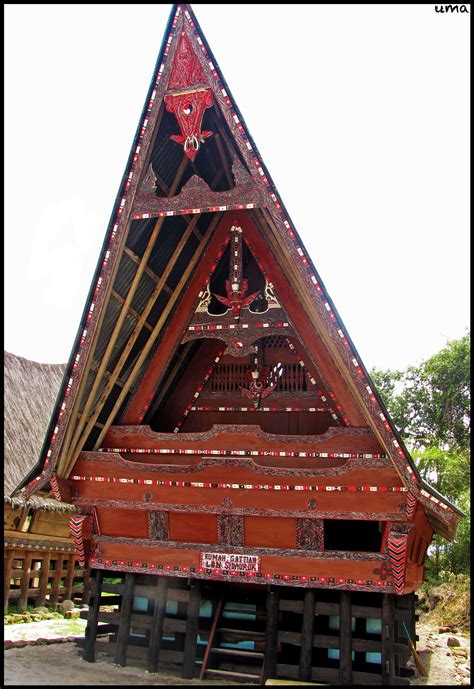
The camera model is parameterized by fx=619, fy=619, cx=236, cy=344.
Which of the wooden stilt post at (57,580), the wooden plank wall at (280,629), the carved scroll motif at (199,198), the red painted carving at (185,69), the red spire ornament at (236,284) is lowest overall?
the wooden stilt post at (57,580)

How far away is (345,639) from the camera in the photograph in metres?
8.05

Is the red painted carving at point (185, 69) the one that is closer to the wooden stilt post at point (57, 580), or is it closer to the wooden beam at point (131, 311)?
the wooden beam at point (131, 311)

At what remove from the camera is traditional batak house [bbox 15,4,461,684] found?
26.0 ft

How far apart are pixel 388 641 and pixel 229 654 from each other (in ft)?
7.30

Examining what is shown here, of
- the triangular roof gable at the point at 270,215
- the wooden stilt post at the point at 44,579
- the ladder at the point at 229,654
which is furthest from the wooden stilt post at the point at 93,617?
the wooden stilt post at the point at 44,579

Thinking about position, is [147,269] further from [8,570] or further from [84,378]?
[8,570]

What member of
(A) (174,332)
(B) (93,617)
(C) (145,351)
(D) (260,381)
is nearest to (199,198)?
(A) (174,332)

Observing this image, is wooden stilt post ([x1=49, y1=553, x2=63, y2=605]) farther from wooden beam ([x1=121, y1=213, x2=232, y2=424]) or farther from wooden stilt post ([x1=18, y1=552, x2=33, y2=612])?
wooden beam ([x1=121, y1=213, x2=232, y2=424])

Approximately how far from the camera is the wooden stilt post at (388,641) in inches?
306

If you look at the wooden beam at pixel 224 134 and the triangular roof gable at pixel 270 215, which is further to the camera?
the wooden beam at pixel 224 134

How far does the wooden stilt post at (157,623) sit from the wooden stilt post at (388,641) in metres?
3.14

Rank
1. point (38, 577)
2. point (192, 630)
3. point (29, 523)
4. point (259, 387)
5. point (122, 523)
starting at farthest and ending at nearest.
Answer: point (38, 577)
point (29, 523)
point (259, 387)
point (122, 523)
point (192, 630)

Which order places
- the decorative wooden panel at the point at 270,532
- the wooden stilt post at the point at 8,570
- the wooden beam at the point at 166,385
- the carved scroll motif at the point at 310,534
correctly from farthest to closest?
the wooden stilt post at the point at 8,570 → the wooden beam at the point at 166,385 → the decorative wooden panel at the point at 270,532 → the carved scroll motif at the point at 310,534

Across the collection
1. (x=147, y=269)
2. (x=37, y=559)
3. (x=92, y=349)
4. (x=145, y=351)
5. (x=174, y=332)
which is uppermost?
(x=147, y=269)
